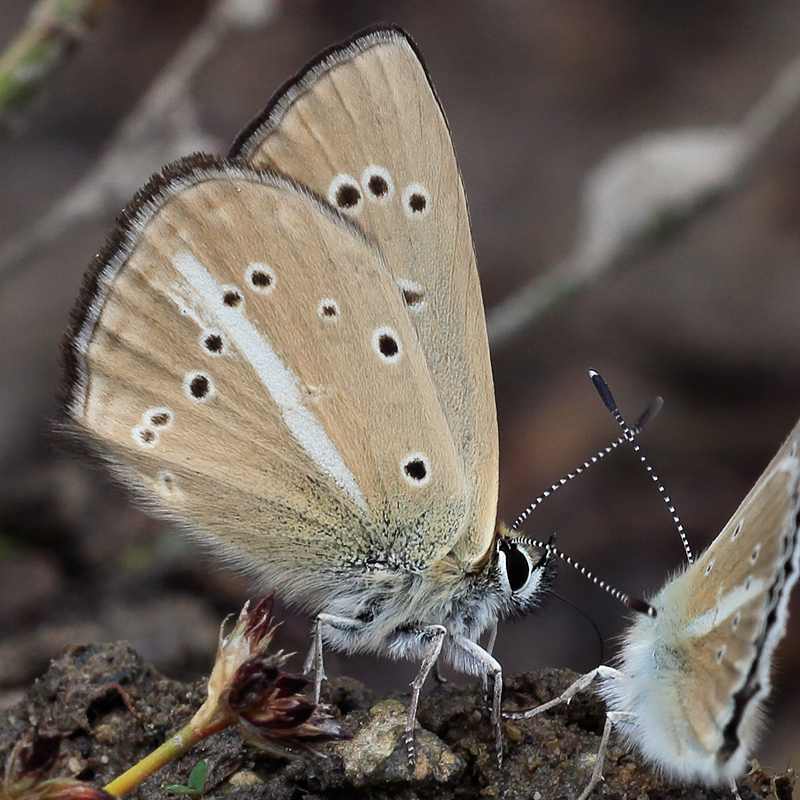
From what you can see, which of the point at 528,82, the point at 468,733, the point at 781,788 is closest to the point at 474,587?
the point at 468,733

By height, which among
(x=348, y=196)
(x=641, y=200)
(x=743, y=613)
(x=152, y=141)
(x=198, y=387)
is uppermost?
(x=641, y=200)

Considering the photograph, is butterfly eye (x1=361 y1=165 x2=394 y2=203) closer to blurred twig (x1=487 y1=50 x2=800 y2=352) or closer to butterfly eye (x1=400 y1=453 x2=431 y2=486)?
butterfly eye (x1=400 y1=453 x2=431 y2=486)

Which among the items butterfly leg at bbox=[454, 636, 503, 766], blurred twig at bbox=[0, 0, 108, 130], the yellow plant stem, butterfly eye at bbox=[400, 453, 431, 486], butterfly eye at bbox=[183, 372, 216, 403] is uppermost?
blurred twig at bbox=[0, 0, 108, 130]

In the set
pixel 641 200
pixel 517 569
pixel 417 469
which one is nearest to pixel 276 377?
pixel 417 469

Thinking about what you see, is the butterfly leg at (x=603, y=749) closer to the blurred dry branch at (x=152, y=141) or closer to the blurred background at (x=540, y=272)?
the blurred background at (x=540, y=272)

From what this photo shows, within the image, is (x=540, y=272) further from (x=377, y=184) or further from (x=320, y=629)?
(x=320, y=629)

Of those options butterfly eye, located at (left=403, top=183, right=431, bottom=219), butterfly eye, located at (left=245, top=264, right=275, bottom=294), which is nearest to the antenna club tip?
butterfly eye, located at (left=403, top=183, right=431, bottom=219)
